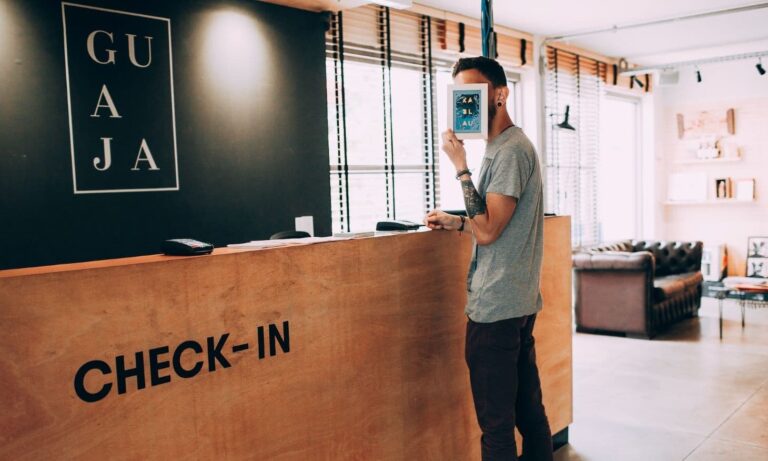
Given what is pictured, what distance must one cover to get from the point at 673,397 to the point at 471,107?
302 centimetres

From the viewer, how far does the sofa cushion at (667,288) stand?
6336 mm

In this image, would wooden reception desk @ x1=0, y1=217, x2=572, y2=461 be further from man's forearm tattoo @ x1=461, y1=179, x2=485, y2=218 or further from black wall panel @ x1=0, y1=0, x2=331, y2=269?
black wall panel @ x1=0, y1=0, x2=331, y2=269

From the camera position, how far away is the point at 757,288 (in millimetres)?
6188

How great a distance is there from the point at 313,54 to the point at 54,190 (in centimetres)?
190

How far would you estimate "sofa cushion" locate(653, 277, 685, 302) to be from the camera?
634 cm

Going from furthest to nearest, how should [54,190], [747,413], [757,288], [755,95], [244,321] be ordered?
[755,95] < [757,288] < [747,413] < [54,190] < [244,321]

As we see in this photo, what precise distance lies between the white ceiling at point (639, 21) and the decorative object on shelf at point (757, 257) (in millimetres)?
2449

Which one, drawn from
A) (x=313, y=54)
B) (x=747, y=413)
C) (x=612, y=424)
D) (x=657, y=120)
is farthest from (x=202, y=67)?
(x=657, y=120)

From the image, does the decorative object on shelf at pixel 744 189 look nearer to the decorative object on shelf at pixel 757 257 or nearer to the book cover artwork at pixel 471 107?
the decorative object on shelf at pixel 757 257

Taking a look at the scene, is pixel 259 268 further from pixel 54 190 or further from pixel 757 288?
→ pixel 757 288

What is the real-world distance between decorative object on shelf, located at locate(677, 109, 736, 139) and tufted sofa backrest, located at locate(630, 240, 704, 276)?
8.23 ft

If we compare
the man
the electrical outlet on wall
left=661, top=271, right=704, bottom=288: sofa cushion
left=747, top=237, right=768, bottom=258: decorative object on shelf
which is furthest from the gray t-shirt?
left=747, top=237, right=768, bottom=258: decorative object on shelf

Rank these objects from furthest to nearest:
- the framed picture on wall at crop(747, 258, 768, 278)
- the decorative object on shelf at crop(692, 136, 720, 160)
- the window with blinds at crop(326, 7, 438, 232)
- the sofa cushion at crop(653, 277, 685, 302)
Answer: the decorative object on shelf at crop(692, 136, 720, 160) → the framed picture on wall at crop(747, 258, 768, 278) → the sofa cushion at crop(653, 277, 685, 302) → the window with blinds at crop(326, 7, 438, 232)

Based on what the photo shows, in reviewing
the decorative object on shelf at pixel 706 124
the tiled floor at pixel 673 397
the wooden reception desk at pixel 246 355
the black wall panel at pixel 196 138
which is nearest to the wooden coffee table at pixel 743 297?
the tiled floor at pixel 673 397
